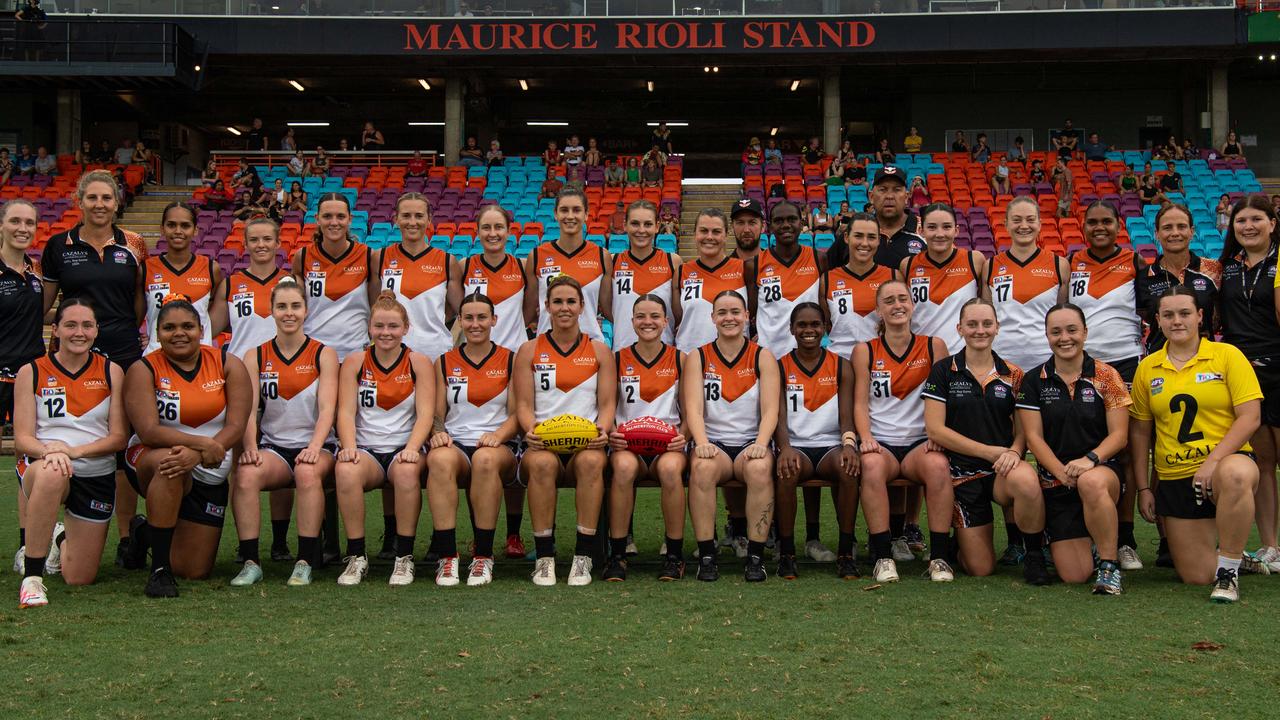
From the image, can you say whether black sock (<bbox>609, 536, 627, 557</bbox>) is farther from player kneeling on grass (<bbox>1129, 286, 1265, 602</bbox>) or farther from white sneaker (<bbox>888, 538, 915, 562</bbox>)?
player kneeling on grass (<bbox>1129, 286, 1265, 602</bbox>)

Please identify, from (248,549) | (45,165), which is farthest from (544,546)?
(45,165)

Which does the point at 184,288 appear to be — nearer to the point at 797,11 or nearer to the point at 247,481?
the point at 247,481

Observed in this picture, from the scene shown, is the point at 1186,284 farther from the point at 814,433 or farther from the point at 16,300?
the point at 16,300

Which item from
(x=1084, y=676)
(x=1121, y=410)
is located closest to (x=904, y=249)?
(x=1121, y=410)

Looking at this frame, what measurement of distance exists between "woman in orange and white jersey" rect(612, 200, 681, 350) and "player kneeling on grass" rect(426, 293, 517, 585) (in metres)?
0.89

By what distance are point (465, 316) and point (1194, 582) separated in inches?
143

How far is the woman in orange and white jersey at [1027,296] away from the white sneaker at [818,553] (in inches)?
55.1

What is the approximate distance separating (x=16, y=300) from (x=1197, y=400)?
5.75m

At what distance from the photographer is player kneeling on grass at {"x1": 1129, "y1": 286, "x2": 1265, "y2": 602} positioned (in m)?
5.06

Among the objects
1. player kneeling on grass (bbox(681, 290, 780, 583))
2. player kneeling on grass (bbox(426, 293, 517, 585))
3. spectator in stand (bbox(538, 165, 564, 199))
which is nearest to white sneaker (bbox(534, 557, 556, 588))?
player kneeling on grass (bbox(426, 293, 517, 585))

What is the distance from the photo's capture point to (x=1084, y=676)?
3535 millimetres

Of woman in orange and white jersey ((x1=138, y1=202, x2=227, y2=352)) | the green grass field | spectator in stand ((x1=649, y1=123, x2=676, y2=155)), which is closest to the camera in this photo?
the green grass field

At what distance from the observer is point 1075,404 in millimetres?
5348

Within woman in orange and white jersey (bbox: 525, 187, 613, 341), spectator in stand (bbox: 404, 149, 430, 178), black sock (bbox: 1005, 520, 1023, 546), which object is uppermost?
spectator in stand (bbox: 404, 149, 430, 178)
